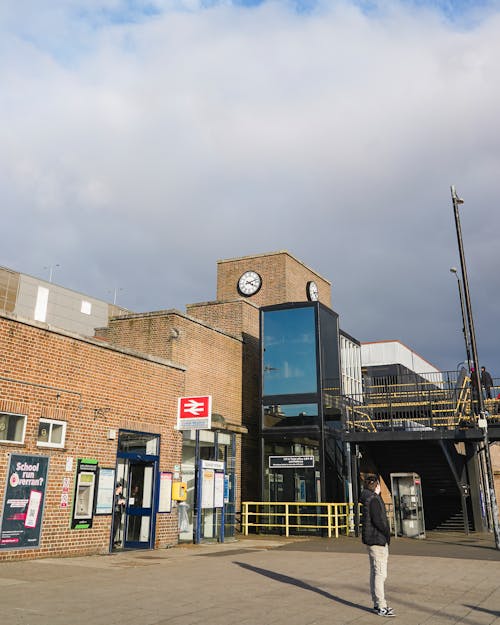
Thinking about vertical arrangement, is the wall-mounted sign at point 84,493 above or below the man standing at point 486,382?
below

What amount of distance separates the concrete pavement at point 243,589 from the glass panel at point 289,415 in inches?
283

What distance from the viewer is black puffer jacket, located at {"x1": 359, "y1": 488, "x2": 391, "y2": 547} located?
25.2ft

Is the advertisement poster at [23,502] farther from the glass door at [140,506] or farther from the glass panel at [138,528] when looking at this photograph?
the glass panel at [138,528]

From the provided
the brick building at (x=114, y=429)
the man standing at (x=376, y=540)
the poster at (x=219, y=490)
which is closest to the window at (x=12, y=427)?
the brick building at (x=114, y=429)

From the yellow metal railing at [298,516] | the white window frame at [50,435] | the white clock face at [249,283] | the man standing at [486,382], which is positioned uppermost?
the white clock face at [249,283]

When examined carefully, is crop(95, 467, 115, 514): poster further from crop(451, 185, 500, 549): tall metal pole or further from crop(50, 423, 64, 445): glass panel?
crop(451, 185, 500, 549): tall metal pole

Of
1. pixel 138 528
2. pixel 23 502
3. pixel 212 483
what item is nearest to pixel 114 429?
pixel 23 502

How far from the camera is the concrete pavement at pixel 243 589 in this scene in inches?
274

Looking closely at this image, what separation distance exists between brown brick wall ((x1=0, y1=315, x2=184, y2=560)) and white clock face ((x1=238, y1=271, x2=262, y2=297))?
11759mm

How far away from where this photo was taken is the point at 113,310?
3366 inches

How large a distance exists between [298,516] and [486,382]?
Result: 805cm

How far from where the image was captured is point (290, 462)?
21.1 metres

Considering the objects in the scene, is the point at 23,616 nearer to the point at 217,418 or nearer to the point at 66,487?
the point at 66,487

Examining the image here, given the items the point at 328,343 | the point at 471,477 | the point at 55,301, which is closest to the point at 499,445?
the point at 471,477
